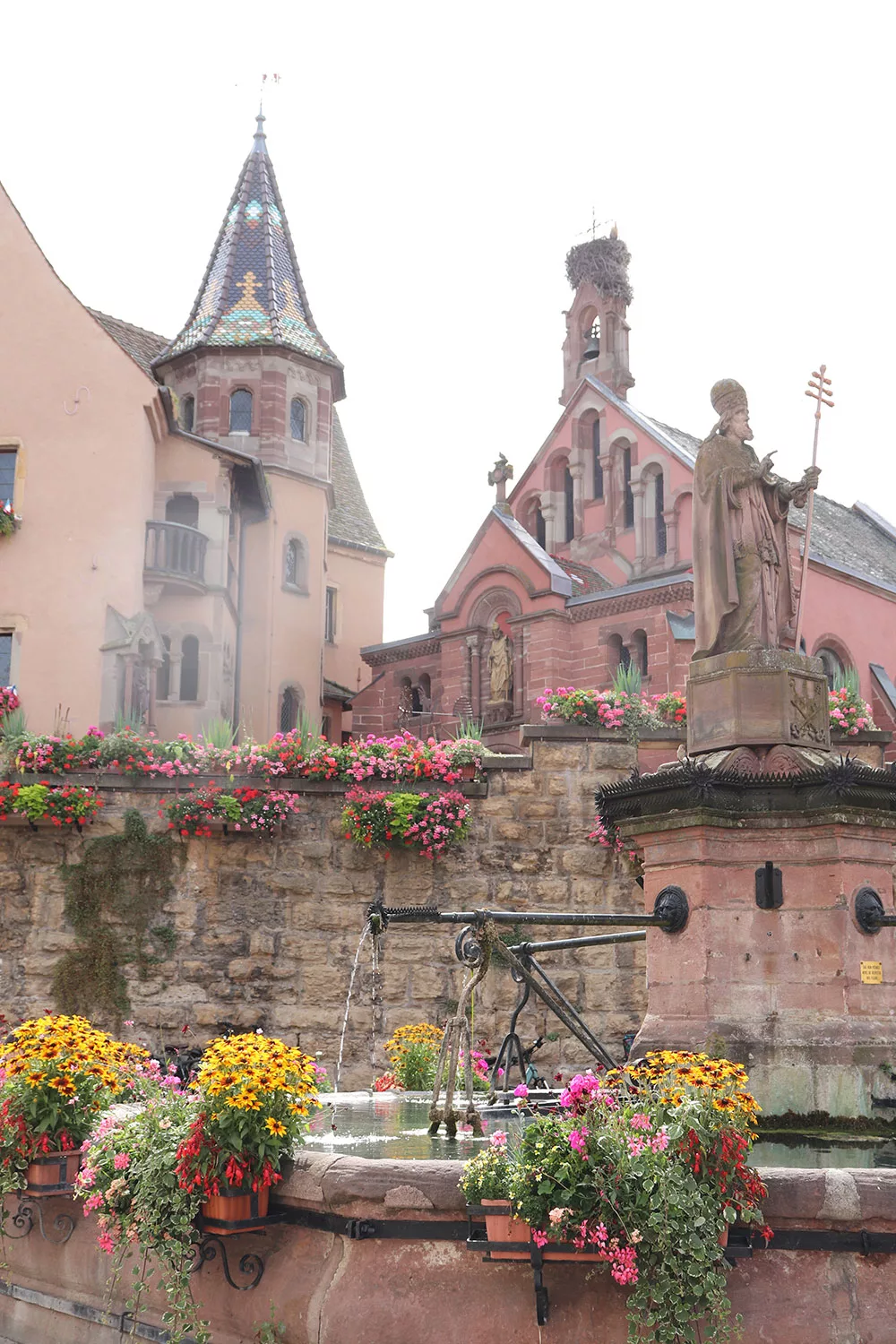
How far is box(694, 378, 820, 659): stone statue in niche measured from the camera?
8.55 meters

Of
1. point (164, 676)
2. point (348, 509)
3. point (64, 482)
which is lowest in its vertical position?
point (164, 676)

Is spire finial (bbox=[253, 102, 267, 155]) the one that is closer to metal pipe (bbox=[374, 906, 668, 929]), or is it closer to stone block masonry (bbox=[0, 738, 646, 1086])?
stone block masonry (bbox=[0, 738, 646, 1086])

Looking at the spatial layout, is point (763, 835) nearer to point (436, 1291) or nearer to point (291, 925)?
point (436, 1291)

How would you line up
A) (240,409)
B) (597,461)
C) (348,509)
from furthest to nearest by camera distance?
(348,509)
(597,461)
(240,409)

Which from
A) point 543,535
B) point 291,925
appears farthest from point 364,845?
point 543,535

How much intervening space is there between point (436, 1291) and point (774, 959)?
9.74ft

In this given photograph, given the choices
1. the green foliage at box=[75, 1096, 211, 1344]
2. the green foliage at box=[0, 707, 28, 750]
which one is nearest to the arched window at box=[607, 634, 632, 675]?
the green foliage at box=[0, 707, 28, 750]

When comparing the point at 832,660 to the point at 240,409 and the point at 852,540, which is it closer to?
the point at 852,540

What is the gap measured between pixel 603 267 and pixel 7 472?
2369 centimetres

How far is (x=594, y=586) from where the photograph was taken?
3559 cm

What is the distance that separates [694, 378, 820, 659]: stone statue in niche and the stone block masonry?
798cm

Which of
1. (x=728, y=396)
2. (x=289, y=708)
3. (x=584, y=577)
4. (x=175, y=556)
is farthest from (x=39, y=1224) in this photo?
(x=584, y=577)

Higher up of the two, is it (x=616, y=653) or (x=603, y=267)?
(x=603, y=267)

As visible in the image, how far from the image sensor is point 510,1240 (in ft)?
17.1
